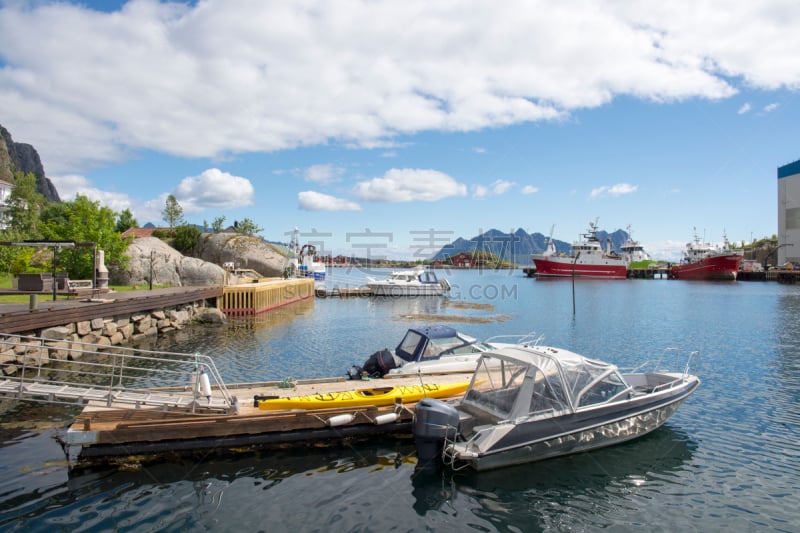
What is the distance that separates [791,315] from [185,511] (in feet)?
157

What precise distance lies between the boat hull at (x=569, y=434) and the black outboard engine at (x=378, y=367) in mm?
5045

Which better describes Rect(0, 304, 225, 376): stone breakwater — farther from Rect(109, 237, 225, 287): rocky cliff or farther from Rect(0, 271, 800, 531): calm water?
Rect(109, 237, 225, 287): rocky cliff

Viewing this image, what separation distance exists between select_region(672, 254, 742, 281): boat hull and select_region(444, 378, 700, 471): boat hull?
354ft

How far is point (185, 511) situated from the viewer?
27.3ft

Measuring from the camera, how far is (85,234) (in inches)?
1309

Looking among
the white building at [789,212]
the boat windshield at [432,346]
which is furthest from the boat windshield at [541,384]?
the white building at [789,212]

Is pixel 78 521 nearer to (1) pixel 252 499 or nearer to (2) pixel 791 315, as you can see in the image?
(1) pixel 252 499

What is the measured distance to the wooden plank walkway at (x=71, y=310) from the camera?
17.1m

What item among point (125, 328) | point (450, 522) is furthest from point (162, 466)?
point (125, 328)

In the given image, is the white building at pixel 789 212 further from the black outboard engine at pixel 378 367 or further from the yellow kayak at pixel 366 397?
the yellow kayak at pixel 366 397

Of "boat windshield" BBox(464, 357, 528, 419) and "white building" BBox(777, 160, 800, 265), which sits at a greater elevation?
"white building" BBox(777, 160, 800, 265)

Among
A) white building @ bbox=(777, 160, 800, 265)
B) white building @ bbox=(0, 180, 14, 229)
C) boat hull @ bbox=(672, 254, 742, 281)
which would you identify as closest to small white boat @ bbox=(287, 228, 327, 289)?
white building @ bbox=(0, 180, 14, 229)

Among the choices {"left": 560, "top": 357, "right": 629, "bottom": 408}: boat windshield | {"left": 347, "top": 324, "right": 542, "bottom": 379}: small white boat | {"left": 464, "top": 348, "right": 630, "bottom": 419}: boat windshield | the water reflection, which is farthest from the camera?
{"left": 347, "top": 324, "right": 542, "bottom": 379}: small white boat

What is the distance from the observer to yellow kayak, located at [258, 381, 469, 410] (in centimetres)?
1130
